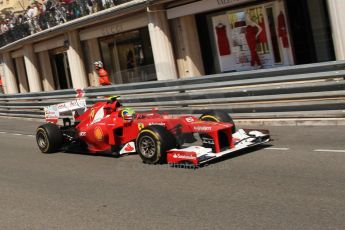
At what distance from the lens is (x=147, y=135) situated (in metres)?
8.46

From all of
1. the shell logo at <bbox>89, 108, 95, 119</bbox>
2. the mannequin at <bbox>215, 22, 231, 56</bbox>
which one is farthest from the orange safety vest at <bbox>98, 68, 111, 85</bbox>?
the mannequin at <bbox>215, 22, 231, 56</bbox>

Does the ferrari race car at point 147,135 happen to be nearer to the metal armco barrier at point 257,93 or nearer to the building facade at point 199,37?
the metal armco barrier at point 257,93

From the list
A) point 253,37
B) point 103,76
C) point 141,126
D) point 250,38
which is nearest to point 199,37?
point 250,38

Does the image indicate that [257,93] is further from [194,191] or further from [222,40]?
[222,40]

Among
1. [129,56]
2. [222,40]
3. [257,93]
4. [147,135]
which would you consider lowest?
[147,135]

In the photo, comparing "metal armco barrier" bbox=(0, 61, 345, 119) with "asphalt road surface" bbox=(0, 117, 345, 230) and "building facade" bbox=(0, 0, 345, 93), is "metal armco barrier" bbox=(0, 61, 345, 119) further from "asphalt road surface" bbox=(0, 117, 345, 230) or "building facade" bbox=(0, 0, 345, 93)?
"building facade" bbox=(0, 0, 345, 93)

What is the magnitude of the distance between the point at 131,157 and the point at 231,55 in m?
10.2

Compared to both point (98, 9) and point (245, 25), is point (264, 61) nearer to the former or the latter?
point (245, 25)

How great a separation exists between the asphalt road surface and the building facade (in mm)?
6849

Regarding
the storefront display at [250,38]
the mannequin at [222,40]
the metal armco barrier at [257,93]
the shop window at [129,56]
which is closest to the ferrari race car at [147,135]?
the metal armco barrier at [257,93]

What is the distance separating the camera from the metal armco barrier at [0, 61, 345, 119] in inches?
413

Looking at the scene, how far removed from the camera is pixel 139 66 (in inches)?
933

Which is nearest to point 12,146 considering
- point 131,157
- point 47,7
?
point 131,157

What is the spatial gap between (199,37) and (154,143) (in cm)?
1207
